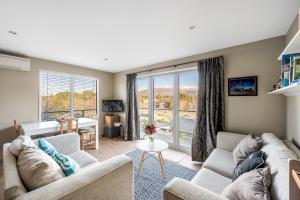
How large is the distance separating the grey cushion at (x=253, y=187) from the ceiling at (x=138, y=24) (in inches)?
66.7

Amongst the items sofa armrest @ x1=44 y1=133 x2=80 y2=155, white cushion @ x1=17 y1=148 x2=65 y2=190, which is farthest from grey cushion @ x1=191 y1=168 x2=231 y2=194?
sofa armrest @ x1=44 y1=133 x2=80 y2=155

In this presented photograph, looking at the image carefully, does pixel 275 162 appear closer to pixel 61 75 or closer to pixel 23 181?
pixel 23 181

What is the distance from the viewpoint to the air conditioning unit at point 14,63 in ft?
8.98

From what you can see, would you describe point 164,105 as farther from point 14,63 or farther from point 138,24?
point 14,63

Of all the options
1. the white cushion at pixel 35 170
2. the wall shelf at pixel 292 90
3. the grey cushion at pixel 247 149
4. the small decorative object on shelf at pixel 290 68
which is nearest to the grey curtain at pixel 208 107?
the grey cushion at pixel 247 149

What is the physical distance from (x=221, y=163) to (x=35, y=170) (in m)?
2.13

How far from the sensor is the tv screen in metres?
4.59

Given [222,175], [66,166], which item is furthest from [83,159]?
[222,175]

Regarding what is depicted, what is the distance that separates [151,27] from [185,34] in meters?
0.59

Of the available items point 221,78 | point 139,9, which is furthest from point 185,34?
point 221,78

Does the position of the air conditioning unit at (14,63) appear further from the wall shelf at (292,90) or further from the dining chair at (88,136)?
the wall shelf at (292,90)

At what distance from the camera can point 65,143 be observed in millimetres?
2191

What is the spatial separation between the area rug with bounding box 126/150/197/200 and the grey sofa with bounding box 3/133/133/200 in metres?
0.53

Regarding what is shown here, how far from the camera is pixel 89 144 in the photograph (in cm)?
361
